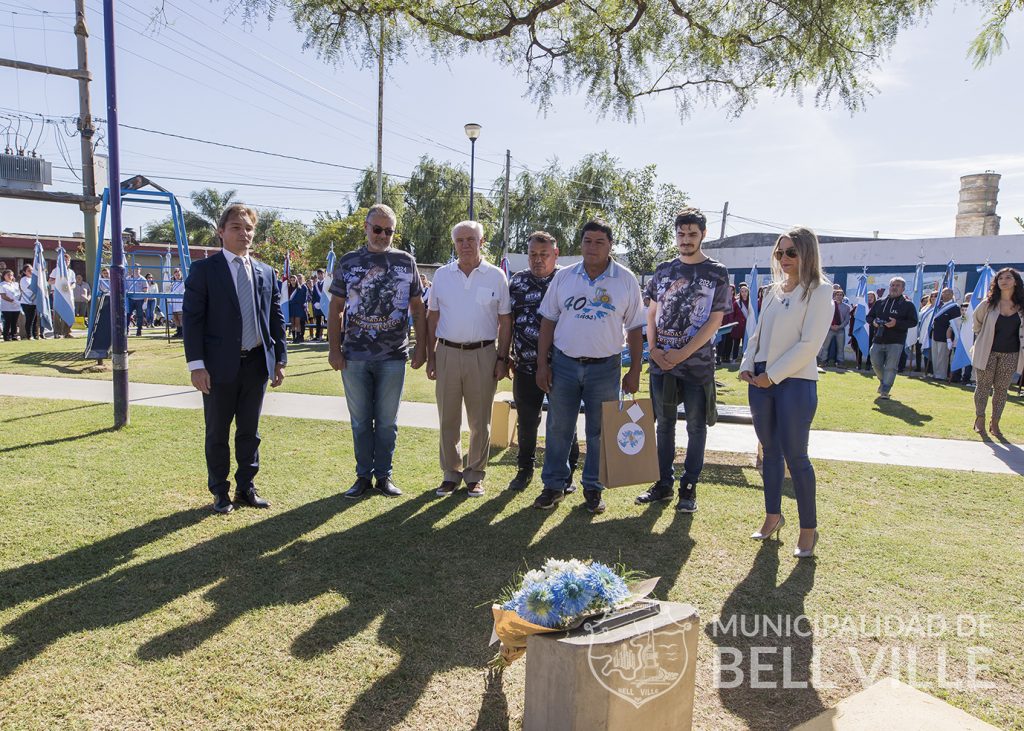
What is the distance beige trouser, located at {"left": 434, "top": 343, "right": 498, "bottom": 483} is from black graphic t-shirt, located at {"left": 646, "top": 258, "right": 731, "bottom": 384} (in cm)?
132

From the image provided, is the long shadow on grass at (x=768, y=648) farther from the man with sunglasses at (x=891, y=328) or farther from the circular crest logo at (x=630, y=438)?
the man with sunglasses at (x=891, y=328)

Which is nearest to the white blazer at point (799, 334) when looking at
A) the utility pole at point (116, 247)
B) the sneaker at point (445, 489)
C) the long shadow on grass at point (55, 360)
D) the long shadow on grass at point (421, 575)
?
the long shadow on grass at point (421, 575)

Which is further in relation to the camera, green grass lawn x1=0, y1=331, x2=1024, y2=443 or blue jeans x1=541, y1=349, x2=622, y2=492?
green grass lawn x1=0, y1=331, x2=1024, y2=443

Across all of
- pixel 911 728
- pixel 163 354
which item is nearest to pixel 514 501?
pixel 911 728

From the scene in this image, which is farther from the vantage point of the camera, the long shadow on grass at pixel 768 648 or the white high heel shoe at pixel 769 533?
the white high heel shoe at pixel 769 533

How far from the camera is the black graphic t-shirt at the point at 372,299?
4.99 meters

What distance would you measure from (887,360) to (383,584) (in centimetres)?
1002

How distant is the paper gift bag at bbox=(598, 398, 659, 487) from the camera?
4844 millimetres

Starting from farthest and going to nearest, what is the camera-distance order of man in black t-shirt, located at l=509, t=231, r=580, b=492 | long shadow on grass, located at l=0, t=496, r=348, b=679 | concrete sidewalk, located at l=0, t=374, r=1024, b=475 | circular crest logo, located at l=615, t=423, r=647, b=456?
concrete sidewalk, located at l=0, t=374, r=1024, b=475
man in black t-shirt, located at l=509, t=231, r=580, b=492
circular crest logo, located at l=615, t=423, r=647, b=456
long shadow on grass, located at l=0, t=496, r=348, b=679

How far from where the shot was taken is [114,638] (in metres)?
3.02

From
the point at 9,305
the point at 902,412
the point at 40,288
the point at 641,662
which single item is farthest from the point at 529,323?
the point at 40,288

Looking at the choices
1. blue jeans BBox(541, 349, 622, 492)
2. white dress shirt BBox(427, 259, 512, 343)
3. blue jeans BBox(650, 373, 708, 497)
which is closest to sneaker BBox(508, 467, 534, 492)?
blue jeans BBox(541, 349, 622, 492)

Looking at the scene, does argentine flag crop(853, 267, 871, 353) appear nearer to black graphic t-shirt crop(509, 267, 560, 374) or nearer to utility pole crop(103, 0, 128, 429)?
black graphic t-shirt crop(509, 267, 560, 374)

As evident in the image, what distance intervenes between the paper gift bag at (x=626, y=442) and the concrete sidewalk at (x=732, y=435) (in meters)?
2.39
